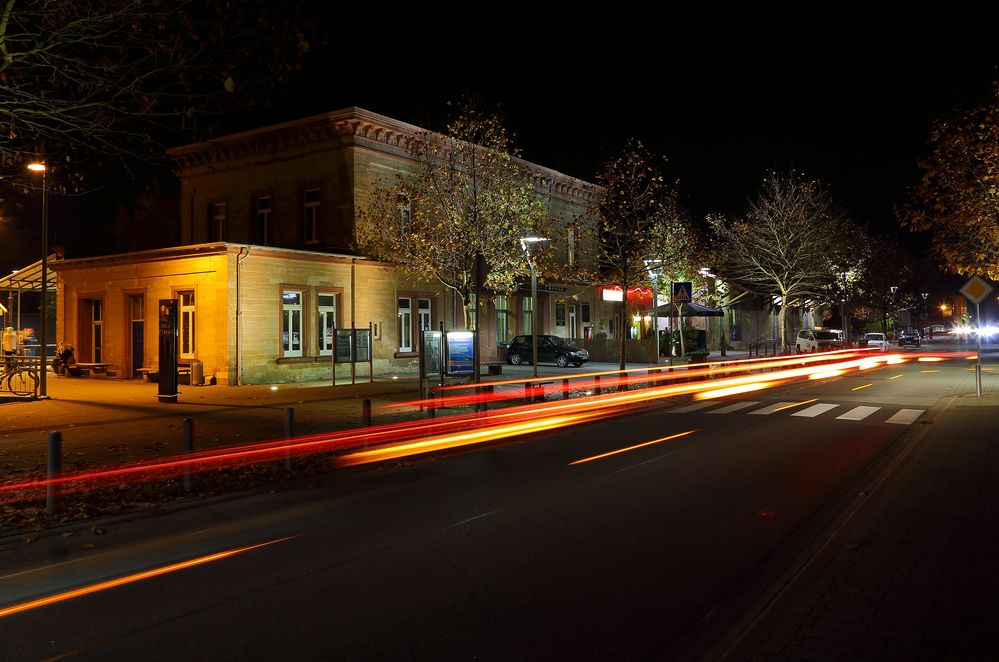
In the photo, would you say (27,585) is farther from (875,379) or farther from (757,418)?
(875,379)

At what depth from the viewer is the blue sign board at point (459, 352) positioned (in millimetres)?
20250

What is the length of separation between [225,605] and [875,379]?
28.0 m

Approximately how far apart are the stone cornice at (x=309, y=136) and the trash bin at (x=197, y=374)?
29.3 feet

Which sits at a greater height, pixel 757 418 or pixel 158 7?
pixel 158 7

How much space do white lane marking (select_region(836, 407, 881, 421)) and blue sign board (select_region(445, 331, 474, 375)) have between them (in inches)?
371

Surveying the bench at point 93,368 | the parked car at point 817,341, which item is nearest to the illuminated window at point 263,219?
the bench at point 93,368

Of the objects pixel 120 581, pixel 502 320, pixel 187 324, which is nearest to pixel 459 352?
pixel 187 324

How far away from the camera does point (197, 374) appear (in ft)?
84.2

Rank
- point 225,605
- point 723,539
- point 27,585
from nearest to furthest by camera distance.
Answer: point 225,605, point 27,585, point 723,539

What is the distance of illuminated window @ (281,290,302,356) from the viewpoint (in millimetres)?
27688

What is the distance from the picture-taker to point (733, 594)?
5.22 m

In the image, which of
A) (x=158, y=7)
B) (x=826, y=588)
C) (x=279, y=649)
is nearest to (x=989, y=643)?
(x=826, y=588)

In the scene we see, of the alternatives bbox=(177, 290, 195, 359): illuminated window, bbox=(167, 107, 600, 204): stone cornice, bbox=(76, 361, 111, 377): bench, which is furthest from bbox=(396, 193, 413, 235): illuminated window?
bbox=(76, 361, 111, 377): bench

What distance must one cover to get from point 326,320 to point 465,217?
706 cm
